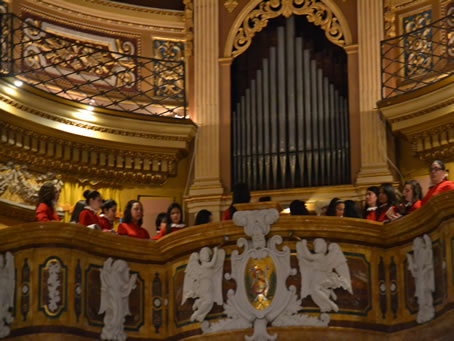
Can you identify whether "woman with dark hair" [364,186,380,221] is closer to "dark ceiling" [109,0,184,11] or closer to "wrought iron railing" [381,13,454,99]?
"wrought iron railing" [381,13,454,99]

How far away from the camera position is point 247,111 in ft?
50.0

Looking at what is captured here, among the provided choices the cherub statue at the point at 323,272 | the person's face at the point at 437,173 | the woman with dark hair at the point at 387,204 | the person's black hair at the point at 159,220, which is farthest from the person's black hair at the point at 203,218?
the person's face at the point at 437,173

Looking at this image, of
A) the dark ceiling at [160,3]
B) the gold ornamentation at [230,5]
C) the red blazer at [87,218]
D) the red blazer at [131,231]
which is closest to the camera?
the red blazer at [87,218]

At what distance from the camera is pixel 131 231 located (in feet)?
42.2

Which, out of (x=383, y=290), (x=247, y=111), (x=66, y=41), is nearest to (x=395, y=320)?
(x=383, y=290)

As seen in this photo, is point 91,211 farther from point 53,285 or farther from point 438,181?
point 438,181

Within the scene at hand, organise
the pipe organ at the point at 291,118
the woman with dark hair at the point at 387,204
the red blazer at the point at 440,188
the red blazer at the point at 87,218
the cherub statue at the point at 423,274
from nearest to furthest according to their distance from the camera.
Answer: the cherub statue at the point at 423,274
the red blazer at the point at 440,188
the woman with dark hair at the point at 387,204
the red blazer at the point at 87,218
the pipe organ at the point at 291,118

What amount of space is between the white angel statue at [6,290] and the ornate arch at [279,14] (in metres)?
4.44

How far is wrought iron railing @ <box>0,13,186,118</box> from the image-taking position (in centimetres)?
1482

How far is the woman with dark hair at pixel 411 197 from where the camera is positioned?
1234 centimetres

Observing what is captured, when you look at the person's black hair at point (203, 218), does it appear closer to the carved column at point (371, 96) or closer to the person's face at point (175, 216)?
the person's face at point (175, 216)

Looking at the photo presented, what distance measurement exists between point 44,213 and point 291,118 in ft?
11.8

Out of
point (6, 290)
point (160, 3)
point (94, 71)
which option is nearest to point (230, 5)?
point (160, 3)

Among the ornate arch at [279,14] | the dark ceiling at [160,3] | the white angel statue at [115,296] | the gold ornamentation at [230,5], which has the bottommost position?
the white angel statue at [115,296]
